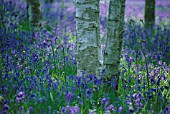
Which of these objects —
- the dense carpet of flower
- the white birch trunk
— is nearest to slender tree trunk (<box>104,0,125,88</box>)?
the white birch trunk

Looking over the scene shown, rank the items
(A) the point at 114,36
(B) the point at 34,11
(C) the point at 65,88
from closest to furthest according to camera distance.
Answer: (C) the point at 65,88 < (A) the point at 114,36 < (B) the point at 34,11

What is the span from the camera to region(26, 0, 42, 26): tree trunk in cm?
1008

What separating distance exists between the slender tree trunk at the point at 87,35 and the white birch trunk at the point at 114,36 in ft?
1.47

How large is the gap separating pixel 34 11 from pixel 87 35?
4880 mm

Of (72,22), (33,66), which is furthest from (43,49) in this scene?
(72,22)

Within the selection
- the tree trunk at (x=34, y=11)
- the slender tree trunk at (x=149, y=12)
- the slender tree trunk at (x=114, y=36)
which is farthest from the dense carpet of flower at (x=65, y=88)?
the slender tree trunk at (x=149, y=12)

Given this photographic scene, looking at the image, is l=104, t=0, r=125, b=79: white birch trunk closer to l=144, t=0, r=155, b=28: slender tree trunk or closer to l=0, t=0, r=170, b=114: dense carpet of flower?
l=0, t=0, r=170, b=114: dense carpet of flower

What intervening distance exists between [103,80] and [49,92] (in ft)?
3.22

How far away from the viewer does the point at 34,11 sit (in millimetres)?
10125

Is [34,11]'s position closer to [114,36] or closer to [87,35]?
[87,35]

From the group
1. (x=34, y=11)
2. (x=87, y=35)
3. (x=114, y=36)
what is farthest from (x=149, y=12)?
(x=114, y=36)

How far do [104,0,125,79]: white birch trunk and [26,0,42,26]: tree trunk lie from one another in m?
5.30

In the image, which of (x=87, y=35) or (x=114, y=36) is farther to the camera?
(x=87, y=35)

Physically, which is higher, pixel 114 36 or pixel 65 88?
pixel 114 36
